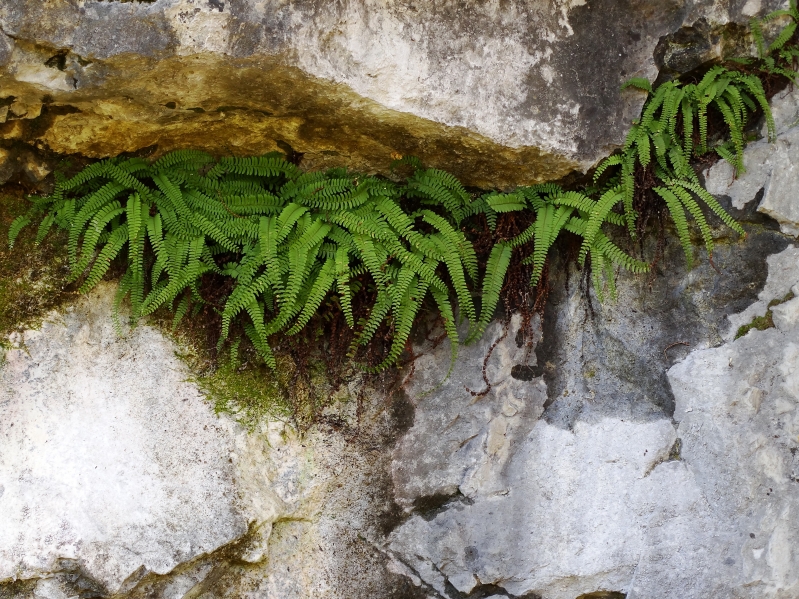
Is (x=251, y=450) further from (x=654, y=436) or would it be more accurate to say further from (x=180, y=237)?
(x=654, y=436)

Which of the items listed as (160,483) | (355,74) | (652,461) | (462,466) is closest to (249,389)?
(160,483)

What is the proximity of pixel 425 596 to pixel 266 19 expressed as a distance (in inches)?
144

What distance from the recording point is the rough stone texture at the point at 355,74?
3607 mm

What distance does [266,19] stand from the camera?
372 cm

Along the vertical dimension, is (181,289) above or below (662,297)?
below

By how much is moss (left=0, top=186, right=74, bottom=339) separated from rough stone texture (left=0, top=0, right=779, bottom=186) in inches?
19.5

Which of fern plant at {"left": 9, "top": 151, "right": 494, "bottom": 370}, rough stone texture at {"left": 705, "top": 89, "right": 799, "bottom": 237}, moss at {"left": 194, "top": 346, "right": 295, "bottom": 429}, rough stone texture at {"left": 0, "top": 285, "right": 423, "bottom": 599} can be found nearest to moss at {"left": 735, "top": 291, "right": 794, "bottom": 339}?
rough stone texture at {"left": 705, "top": 89, "right": 799, "bottom": 237}

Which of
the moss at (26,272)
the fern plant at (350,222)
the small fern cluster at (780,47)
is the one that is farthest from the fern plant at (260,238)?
the small fern cluster at (780,47)

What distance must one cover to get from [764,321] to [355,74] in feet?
9.95

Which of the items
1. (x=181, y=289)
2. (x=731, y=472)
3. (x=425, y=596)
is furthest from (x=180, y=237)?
(x=731, y=472)

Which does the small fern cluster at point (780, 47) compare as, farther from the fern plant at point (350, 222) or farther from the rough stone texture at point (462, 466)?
the rough stone texture at point (462, 466)

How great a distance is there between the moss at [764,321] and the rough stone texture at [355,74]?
1.47m

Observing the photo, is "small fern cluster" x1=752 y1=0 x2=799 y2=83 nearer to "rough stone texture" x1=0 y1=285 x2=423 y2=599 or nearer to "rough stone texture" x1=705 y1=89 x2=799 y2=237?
"rough stone texture" x1=705 y1=89 x2=799 y2=237

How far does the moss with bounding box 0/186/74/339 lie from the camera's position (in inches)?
162
